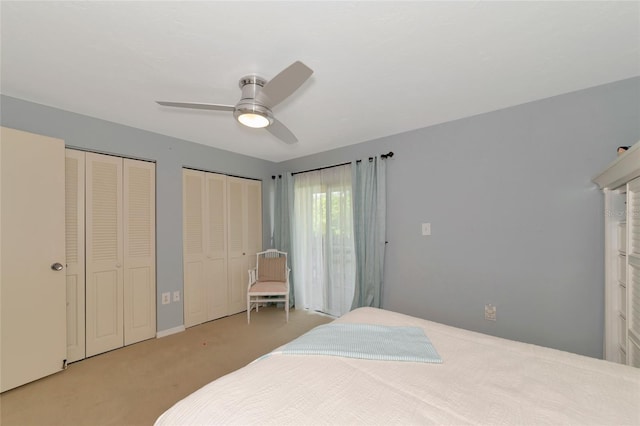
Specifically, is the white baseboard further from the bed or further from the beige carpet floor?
the bed

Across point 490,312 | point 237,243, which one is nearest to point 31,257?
point 237,243

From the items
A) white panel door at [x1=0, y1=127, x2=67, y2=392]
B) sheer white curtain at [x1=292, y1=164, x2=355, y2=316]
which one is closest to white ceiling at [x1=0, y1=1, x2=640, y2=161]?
white panel door at [x1=0, y1=127, x2=67, y2=392]

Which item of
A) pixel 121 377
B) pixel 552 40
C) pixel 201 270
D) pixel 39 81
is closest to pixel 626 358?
pixel 552 40

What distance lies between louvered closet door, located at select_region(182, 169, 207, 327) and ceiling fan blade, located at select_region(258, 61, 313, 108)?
2.03m

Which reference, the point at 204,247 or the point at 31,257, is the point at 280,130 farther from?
the point at 31,257

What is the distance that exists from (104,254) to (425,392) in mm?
3026

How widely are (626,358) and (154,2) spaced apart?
11.0 feet

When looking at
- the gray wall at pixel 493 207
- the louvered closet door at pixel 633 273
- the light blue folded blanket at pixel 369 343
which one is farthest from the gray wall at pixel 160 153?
the louvered closet door at pixel 633 273

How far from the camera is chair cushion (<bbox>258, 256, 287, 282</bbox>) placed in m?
3.68

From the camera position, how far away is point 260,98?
65.1 inches

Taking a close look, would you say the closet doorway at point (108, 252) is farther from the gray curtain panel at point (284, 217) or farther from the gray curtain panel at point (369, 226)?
the gray curtain panel at point (369, 226)

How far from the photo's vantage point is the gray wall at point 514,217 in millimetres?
1969

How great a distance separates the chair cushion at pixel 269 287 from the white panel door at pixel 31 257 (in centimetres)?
179

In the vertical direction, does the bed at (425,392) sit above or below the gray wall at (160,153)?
below
